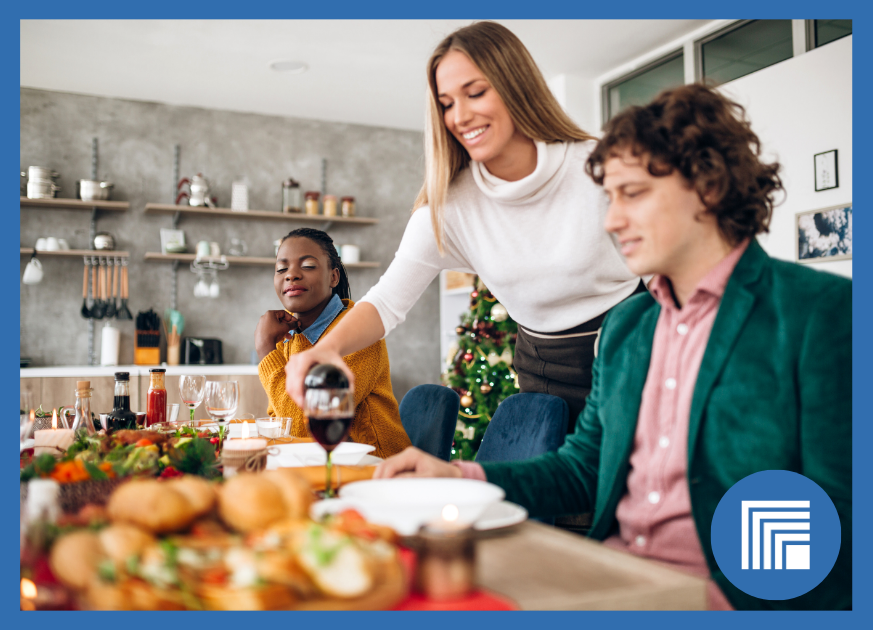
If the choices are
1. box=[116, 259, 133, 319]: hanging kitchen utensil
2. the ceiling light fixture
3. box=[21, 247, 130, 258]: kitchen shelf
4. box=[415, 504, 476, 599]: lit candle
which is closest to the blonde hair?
box=[415, 504, 476, 599]: lit candle

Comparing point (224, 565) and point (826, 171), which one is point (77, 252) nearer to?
point (826, 171)

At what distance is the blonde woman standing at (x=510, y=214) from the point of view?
1.34 m

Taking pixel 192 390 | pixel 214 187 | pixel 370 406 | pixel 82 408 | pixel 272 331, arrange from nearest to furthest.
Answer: pixel 82 408 < pixel 192 390 < pixel 370 406 < pixel 272 331 < pixel 214 187

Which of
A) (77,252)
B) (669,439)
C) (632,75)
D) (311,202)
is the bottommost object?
(669,439)

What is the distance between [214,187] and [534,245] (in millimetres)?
4039

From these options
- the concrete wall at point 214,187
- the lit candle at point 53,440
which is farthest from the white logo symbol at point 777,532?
the concrete wall at point 214,187

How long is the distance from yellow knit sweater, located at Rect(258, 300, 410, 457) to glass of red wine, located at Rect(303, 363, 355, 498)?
35.8 inches

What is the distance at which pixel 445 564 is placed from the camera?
551 mm

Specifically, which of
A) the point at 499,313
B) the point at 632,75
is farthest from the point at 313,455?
the point at 632,75

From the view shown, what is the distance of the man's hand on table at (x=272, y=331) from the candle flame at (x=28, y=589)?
1.87 meters

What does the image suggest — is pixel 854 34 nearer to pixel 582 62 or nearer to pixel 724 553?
pixel 724 553

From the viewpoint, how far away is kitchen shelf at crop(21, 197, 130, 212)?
441 cm

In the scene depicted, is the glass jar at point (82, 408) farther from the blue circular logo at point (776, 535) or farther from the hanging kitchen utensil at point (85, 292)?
the hanging kitchen utensil at point (85, 292)

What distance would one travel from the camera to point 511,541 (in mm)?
680
